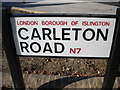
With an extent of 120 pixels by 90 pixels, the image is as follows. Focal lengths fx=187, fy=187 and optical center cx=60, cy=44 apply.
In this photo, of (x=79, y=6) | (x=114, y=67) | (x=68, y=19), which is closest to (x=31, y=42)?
(x=68, y=19)

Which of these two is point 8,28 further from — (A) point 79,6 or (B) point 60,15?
(A) point 79,6

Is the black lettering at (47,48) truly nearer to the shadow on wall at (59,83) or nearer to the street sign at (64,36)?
the street sign at (64,36)

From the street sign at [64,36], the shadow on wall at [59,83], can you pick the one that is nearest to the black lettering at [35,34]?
the street sign at [64,36]

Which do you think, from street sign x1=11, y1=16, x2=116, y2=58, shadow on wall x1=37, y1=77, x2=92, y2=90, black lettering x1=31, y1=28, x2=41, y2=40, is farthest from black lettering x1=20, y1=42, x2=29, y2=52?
shadow on wall x1=37, y1=77, x2=92, y2=90

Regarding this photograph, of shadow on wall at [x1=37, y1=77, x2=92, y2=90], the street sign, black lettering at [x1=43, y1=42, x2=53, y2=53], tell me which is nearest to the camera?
the street sign

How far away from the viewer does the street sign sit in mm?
1891

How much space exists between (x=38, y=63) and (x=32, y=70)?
0.29 metres

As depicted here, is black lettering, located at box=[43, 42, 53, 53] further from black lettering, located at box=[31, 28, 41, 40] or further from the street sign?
black lettering, located at box=[31, 28, 41, 40]

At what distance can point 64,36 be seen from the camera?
199cm

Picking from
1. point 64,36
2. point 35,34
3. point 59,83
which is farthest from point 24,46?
point 59,83

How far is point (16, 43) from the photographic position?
2057 mm

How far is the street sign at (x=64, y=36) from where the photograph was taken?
1.89m

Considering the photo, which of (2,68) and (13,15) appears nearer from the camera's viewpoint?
(13,15)

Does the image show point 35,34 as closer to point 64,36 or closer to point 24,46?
point 24,46
